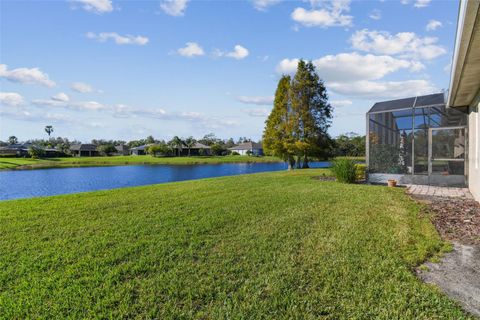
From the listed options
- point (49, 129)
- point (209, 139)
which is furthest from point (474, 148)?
point (49, 129)

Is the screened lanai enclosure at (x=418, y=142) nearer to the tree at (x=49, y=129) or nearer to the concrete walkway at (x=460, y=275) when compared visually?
the concrete walkway at (x=460, y=275)

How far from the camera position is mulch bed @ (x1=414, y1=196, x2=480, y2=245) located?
4.29 metres

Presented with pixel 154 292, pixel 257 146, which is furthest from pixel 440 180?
pixel 257 146

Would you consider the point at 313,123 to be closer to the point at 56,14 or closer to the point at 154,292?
the point at 56,14

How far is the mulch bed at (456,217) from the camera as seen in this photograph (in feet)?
14.1

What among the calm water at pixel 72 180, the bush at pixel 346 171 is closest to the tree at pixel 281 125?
the calm water at pixel 72 180

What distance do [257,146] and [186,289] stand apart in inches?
2754

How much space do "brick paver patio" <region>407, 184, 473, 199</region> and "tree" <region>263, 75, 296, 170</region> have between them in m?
11.9

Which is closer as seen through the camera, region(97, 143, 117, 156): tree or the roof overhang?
the roof overhang

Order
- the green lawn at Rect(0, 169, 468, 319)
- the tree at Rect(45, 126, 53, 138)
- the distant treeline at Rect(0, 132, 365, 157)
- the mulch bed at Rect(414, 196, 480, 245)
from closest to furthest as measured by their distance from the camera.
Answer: the green lawn at Rect(0, 169, 468, 319)
the mulch bed at Rect(414, 196, 480, 245)
the distant treeline at Rect(0, 132, 365, 157)
the tree at Rect(45, 126, 53, 138)

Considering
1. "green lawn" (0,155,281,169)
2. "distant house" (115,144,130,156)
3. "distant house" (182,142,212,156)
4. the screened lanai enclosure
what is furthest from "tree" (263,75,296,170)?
"distant house" (115,144,130,156)

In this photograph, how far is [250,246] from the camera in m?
3.79

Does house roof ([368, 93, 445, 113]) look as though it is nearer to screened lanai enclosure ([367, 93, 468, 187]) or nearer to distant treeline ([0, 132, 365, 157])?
screened lanai enclosure ([367, 93, 468, 187])

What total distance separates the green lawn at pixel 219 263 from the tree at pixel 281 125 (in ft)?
49.9
